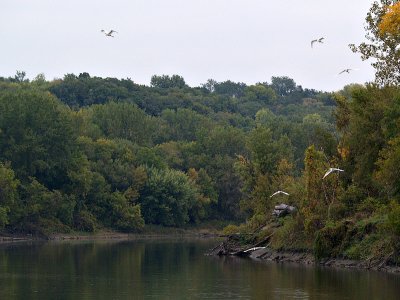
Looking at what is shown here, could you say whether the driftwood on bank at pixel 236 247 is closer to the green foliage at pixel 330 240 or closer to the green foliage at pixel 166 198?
the green foliage at pixel 330 240

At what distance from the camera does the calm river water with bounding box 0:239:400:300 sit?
49.7m

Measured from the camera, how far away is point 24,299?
4753 centimetres

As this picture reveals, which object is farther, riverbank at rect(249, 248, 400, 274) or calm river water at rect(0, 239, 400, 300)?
riverbank at rect(249, 248, 400, 274)

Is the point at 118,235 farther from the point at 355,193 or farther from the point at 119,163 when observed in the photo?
the point at 355,193

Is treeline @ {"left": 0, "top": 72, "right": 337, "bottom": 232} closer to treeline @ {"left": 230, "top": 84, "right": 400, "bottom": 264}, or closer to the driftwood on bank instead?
the driftwood on bank

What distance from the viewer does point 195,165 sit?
5792 inches

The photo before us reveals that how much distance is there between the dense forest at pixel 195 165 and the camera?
68.2 meters

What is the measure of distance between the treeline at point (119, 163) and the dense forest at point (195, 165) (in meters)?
0.17

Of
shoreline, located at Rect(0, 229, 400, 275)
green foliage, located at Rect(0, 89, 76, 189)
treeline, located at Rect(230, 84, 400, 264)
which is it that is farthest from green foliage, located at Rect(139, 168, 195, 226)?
treeline, located at Rect(230, 84, 400, 264)

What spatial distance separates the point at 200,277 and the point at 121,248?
1432 inches

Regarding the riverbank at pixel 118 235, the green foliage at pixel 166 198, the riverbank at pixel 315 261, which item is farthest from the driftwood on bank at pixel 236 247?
the green foliage at pixel 166 198

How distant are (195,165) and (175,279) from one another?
290ft

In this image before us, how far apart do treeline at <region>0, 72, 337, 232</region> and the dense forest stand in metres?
0.17

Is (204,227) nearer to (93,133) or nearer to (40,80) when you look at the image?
(93,133)
